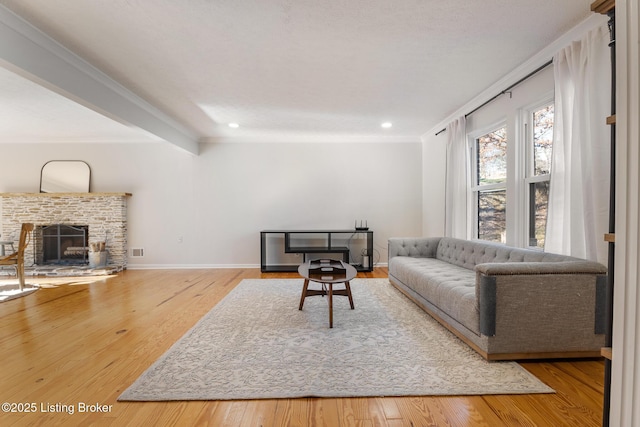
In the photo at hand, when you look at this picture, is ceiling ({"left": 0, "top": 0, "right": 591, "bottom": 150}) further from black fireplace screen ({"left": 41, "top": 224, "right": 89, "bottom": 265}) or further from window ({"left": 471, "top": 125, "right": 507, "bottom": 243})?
Answer: black fireplace screen ({"left": 41, "top": 224, "right": 89, "bottom": 265})

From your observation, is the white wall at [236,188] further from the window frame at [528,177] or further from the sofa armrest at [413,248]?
the window frame at [528,177]

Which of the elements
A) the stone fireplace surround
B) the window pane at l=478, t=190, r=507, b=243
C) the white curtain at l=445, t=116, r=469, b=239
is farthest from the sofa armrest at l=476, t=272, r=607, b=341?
the stone fireplace surround

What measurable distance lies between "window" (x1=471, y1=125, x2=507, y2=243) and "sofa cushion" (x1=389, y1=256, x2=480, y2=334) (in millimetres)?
781

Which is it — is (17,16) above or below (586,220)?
above

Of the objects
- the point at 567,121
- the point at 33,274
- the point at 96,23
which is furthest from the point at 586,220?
the point at 33,274

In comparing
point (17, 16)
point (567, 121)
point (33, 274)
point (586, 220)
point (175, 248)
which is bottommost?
point (33, 274)

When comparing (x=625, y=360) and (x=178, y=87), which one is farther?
(x=178, y=87)

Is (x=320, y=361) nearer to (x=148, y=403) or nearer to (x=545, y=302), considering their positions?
(x=148, y=403)

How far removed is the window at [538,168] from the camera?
9.68 ft

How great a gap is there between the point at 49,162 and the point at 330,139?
522cm

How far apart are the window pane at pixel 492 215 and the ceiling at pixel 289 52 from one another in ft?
4.16

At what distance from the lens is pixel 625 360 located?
0.80 meters

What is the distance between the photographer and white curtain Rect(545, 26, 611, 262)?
7.03ft

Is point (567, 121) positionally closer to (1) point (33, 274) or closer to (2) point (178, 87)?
(2) point (178, 87)
